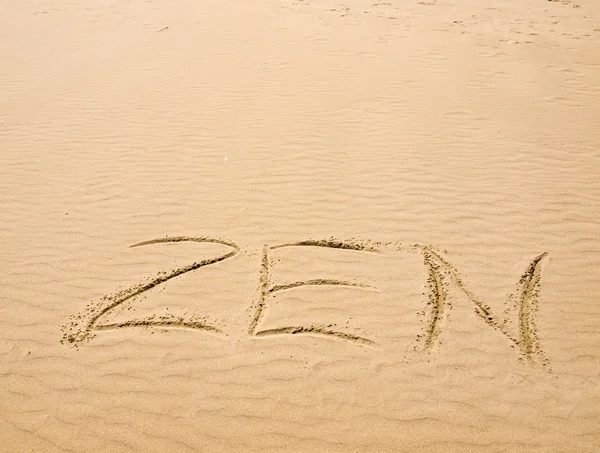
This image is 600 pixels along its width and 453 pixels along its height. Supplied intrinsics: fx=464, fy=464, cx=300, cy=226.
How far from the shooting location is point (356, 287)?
3262 mm

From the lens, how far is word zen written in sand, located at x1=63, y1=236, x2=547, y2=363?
2910mm

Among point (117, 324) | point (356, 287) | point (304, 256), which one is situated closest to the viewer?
point (117, 324)

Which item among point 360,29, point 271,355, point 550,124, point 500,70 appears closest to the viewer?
point 271,355

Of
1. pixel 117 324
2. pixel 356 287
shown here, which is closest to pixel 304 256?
pixel 356 287

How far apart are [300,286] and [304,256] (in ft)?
1.08

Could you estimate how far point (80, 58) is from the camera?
7.65m

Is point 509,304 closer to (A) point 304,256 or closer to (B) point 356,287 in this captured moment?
(B) point 356,287

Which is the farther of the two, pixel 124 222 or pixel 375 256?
pixel 124 222

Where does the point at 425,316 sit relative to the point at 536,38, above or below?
below

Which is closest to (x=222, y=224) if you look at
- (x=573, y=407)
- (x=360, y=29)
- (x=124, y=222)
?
(x=124, y=222)

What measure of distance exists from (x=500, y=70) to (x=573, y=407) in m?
5.55

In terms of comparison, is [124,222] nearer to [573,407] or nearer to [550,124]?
[573,407]

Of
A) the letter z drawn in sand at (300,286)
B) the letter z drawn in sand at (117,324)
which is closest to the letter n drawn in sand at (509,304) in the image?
the letter z drawn in sand at (300,286)

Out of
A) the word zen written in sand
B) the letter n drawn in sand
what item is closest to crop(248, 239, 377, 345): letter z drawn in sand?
the word zen written in sand
